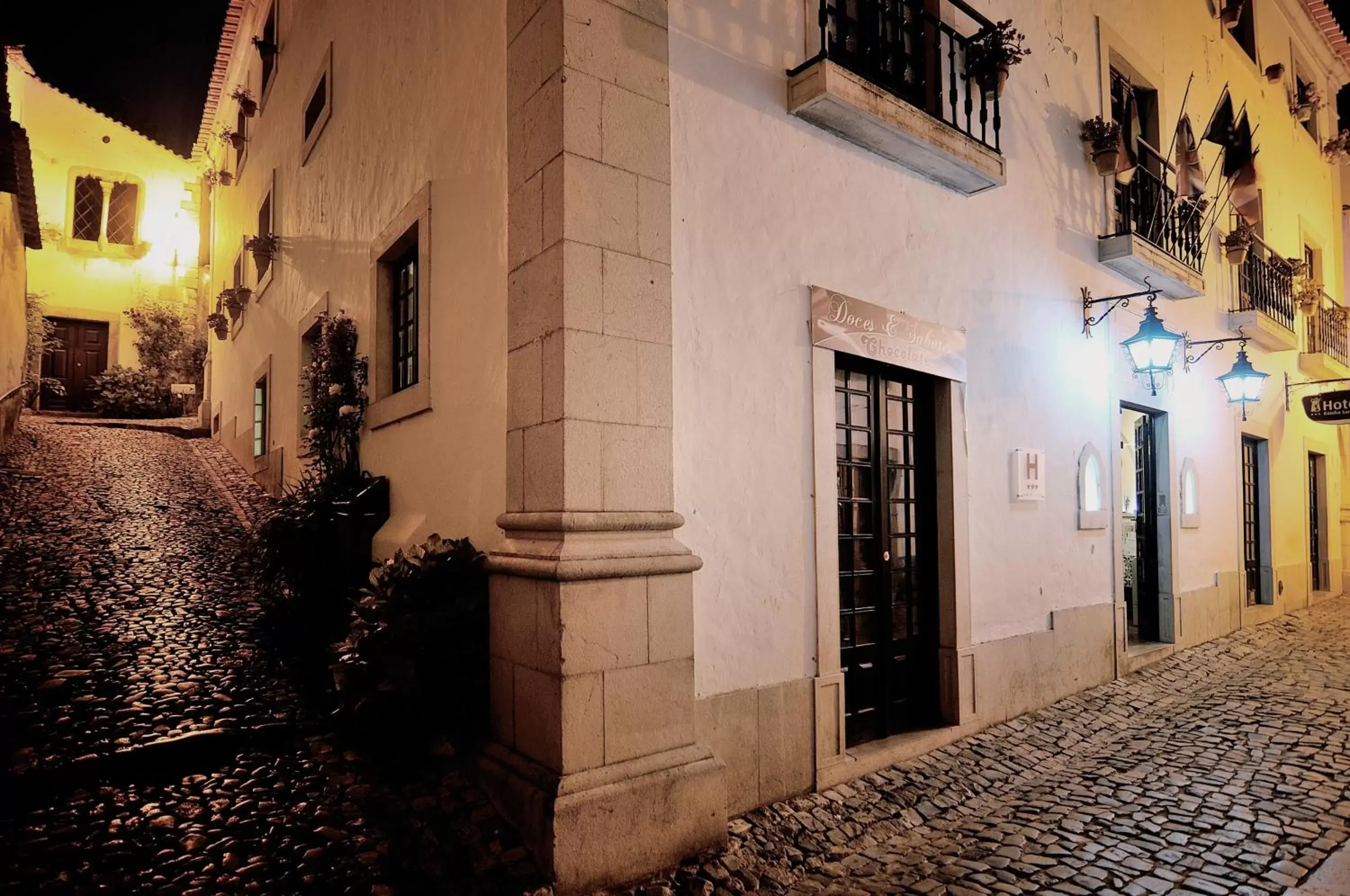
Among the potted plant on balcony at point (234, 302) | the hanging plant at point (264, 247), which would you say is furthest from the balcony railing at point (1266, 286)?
the potted plant on balcony at point (234, 302)

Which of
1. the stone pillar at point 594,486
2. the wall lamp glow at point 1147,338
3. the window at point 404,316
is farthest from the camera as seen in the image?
the wall lamp glow at point 1147,338

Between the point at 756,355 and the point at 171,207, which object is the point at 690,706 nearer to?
the point at 756,355

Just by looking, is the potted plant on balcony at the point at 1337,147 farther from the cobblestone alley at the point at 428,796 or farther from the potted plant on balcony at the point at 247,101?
the potted plant on balcony at the point at 247,101

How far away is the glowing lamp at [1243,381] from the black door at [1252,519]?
5.64 ft

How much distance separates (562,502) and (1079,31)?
25.4ft

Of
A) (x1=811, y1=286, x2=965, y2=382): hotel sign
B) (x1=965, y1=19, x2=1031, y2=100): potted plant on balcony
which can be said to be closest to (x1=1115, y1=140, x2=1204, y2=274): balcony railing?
(x1=965, y1=19, x2=1031, y2=100): potted plant on balcony

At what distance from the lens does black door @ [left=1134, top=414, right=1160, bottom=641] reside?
30.0ft

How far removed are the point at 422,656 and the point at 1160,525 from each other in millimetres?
8636

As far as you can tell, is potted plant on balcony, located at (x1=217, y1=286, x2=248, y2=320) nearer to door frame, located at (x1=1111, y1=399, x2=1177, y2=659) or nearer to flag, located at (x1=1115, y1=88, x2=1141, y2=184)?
flag, located at (x1=1115, y1=88, x2=1141, y2=184)

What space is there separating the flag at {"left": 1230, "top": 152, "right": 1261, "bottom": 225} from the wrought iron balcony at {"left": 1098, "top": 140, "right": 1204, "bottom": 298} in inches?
42.4

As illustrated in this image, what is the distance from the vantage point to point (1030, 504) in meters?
6.68

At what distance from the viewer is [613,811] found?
138 inches

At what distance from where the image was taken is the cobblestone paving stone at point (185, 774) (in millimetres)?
3242

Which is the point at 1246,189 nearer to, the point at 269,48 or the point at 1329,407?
the point at 1329,407
